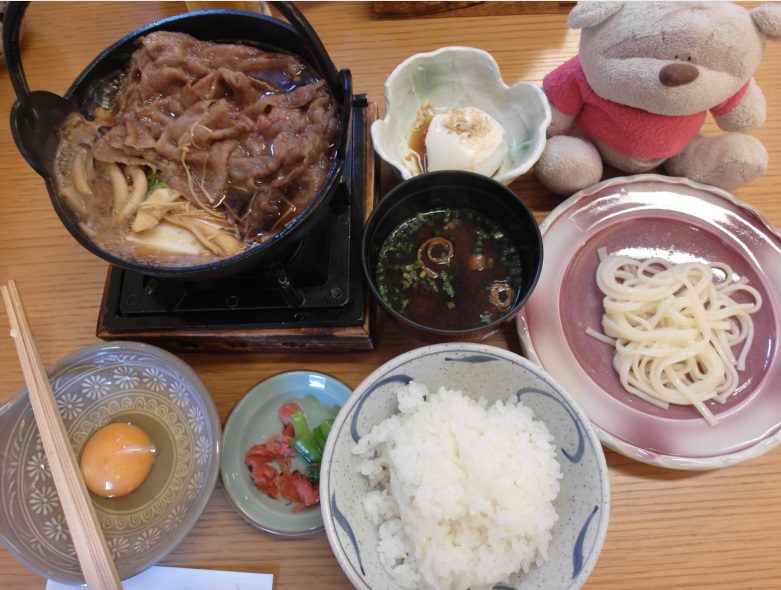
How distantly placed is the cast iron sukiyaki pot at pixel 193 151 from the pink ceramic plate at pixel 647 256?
92cm

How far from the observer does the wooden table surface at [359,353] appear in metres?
1.67

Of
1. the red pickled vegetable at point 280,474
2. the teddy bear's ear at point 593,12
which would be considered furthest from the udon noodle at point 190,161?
the teddy bear's ear at point 593,12

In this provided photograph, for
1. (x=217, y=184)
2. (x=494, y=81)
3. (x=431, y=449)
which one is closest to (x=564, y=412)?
(x=431, y=449)

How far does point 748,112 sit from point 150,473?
98.4 inches

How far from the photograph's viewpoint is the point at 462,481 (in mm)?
1525

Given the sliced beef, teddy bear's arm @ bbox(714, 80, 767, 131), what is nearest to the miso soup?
the sliced beef

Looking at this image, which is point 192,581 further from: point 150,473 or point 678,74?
point 678,74

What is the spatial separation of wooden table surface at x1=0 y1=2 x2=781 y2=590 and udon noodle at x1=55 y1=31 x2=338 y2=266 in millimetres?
614

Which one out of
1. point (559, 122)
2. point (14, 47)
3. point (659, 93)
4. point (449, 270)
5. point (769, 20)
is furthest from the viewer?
point (559, 122)

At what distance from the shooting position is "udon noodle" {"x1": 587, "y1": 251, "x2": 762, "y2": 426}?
174 cm

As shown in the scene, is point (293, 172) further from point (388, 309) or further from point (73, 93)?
point (73, 93)

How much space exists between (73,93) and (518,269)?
1616 mm

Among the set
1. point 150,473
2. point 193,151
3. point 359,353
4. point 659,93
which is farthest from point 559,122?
point 150,473

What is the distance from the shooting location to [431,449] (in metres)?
1.52
